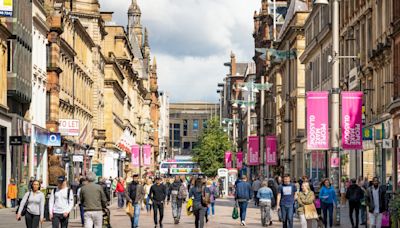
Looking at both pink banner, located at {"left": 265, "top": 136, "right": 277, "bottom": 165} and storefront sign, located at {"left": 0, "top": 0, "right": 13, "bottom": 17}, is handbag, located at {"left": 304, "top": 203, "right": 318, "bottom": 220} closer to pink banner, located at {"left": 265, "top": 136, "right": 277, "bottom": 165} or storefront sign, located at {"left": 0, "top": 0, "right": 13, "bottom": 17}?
storefront sign, located at {"left": 0, "top": 0, "right": 13, "bottom": 17}

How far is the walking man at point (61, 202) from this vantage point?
24562 mm

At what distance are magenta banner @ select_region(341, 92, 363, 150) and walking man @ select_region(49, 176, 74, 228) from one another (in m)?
14.4

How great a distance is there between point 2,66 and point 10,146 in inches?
171

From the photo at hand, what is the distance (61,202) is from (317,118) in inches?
614

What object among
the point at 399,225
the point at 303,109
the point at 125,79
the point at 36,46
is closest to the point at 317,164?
the point at 303,109

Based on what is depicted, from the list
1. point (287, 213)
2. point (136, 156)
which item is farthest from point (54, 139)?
point (136, 156)

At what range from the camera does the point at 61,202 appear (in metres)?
24.7

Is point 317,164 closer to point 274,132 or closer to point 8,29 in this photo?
point 8,29

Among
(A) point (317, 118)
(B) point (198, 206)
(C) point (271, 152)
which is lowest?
(B) point (198, 206)

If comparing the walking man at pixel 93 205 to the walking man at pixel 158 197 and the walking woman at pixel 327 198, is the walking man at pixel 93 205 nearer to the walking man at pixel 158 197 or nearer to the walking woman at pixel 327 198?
the walking man at pixel 158 197

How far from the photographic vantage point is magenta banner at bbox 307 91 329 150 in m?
38.3

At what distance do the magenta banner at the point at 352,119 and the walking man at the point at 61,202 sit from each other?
14.4 m

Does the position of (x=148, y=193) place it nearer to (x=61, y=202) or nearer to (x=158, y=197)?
(x=158, y=197)

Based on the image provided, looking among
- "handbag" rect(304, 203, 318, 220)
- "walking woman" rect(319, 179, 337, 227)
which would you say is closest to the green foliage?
"handbag" rect(304, 203, 318, 220)
